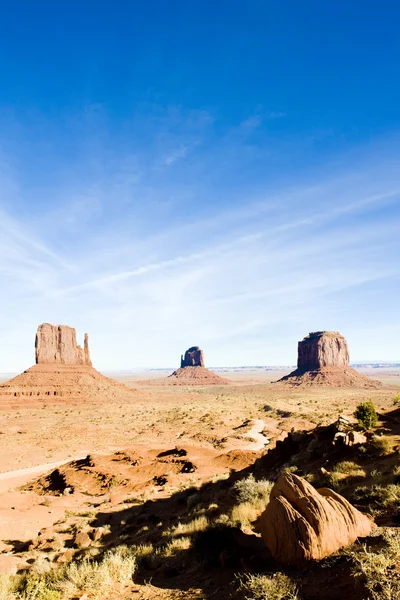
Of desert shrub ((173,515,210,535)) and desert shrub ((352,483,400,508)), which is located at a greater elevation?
desert shrub ((352,483,400,508))

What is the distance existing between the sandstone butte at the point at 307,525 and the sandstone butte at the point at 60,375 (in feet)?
228

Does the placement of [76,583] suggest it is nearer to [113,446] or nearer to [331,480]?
[331,480]

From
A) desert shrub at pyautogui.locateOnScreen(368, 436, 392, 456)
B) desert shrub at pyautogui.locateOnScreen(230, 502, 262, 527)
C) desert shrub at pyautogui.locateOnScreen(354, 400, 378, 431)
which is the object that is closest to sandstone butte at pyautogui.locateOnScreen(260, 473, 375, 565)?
desert shrub at pyautogui.locateOnScreen(230, 502, 262, 527)

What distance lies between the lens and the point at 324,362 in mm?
126688

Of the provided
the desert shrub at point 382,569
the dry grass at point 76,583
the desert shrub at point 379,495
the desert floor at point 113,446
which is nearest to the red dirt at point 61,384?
the desert floor at point 113,446

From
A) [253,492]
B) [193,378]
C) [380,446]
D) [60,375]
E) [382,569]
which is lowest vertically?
[193,378]

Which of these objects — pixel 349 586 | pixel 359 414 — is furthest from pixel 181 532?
pixel 359 414

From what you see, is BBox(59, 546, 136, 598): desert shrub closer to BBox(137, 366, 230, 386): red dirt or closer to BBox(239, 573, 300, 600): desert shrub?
BBox(239, 573, 300, 600): desert shrub

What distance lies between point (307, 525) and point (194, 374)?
16915 centimetres

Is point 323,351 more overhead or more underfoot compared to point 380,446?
more underfoot

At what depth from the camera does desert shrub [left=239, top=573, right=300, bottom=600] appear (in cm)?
567

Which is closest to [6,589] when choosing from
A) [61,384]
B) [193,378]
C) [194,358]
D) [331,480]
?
[331,480]

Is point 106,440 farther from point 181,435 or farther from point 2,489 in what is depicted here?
point 2,489

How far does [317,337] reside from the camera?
129250 millimetres
